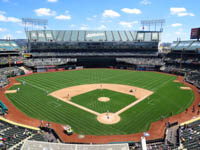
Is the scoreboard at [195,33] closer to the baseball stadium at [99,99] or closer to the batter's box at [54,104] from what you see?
the baseball stadium at [99,99]

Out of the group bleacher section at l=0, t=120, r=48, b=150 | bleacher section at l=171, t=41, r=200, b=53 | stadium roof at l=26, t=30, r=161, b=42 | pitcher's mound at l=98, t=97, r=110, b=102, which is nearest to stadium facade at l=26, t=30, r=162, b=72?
stadium roof at l=26, t=30, r=161, b=42

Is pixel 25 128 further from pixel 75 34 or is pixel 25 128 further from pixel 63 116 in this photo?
pixel 75 34

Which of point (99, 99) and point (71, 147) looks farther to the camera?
point (99, 99)

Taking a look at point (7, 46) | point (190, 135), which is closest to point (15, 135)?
point (190, 135)

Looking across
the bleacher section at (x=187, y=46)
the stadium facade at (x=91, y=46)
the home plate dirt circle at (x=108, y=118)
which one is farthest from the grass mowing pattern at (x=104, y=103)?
the bleacher section at (x=187, y=46)

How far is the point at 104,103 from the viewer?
3170cm

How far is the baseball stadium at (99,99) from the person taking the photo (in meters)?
19.1

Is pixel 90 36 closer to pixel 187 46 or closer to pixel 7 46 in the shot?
pixel 7 46

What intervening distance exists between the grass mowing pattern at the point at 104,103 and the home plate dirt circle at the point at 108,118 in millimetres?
1550

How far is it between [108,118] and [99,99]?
8.80 metres

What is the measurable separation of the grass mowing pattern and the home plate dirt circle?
5.09 feet

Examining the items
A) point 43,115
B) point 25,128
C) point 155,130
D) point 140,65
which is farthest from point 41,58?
point 155,130

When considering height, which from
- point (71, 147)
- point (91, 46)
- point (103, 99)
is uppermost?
point (91, 46)

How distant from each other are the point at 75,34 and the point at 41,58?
24018mm
